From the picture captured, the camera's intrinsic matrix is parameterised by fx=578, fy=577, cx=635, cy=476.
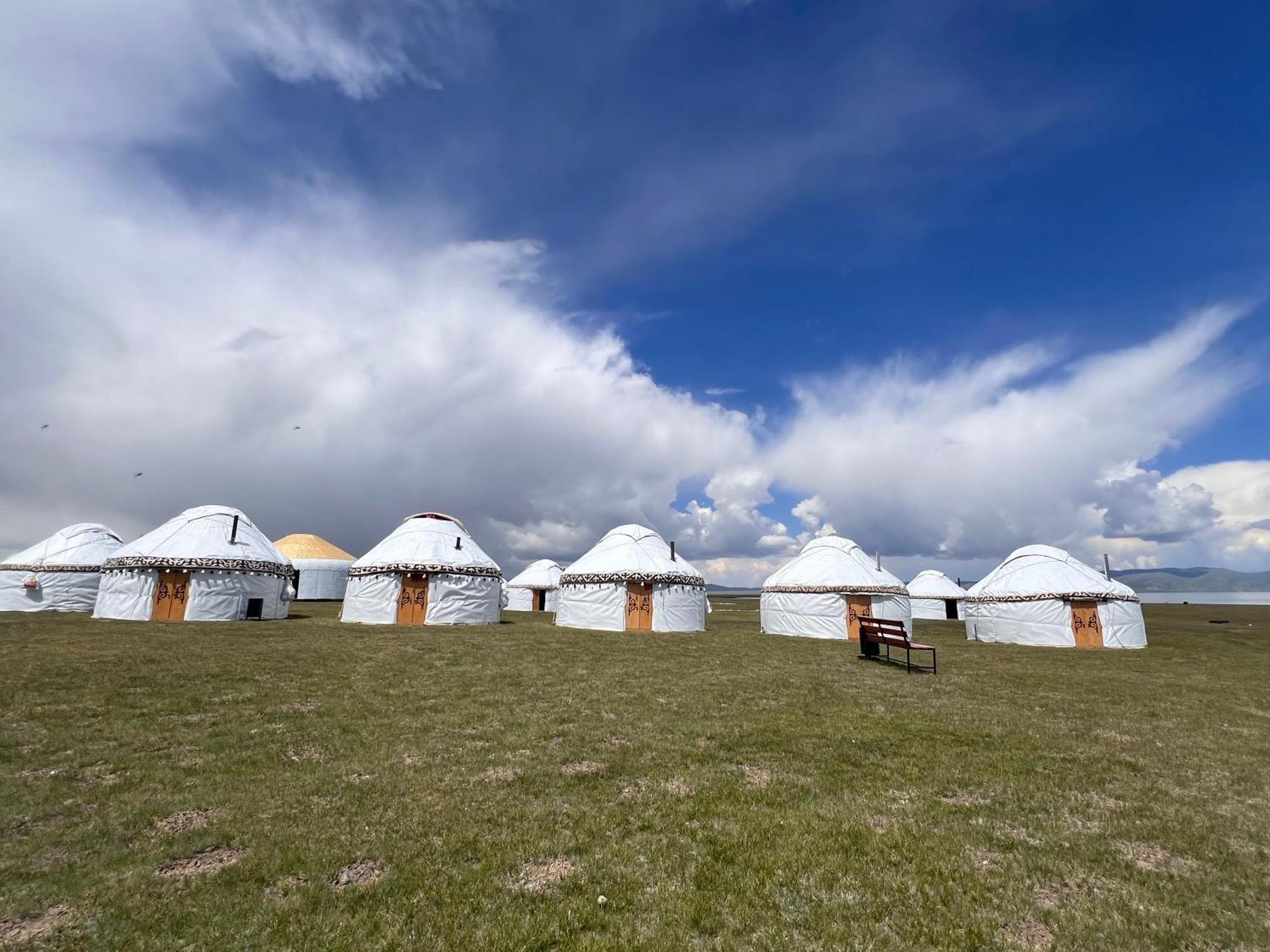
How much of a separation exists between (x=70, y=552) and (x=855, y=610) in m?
49.4

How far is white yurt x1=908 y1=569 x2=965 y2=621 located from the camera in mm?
57094

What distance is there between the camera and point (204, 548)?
106ft

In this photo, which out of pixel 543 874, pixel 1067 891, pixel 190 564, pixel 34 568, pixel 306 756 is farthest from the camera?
pixel 34 568

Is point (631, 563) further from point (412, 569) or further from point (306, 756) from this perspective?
point (306, 756)

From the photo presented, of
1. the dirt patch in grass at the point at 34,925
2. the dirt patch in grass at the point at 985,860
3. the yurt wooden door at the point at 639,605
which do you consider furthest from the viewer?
the yurt wooden door at the point at 639,605

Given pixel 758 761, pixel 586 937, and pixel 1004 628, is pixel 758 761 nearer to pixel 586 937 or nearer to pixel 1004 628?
pixel 586 937

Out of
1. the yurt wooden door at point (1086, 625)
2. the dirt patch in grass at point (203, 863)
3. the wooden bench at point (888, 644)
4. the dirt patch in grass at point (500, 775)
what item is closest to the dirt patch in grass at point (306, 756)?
the dirt patch in grass at point (500, 775)

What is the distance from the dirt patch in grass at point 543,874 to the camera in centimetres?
497

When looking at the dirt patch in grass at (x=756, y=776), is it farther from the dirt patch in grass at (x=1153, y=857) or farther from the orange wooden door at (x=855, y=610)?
the orange wooden door at (x=855, y=610)

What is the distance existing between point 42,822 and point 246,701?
585 cm

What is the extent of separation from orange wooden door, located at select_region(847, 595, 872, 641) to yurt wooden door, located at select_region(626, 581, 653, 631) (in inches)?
427

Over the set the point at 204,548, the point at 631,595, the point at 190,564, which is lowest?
the point at 631,595

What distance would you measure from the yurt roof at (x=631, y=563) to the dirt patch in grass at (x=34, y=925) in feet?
92.5

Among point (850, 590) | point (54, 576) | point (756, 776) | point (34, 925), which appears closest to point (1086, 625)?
point (850, 590)
